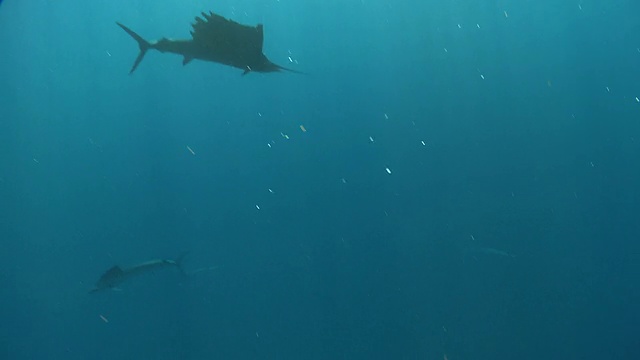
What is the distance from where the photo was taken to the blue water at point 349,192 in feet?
36.1

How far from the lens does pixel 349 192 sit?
12812 mm

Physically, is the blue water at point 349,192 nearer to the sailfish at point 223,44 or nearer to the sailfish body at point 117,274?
the sailfish body at point 117,274

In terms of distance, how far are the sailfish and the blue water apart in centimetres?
759

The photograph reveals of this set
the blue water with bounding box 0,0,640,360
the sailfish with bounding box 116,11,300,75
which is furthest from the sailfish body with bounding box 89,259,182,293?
the blue water with bounding box 0,0,640,360

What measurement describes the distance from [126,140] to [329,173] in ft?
18.6

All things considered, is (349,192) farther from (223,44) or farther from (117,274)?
(223,44)

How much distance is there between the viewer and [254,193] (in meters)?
13.5

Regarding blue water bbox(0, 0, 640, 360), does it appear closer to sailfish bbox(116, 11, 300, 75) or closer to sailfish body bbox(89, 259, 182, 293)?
sailfish body bbox(89, 259, 182, 293)

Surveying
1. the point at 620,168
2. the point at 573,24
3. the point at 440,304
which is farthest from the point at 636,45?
the point at 440,304

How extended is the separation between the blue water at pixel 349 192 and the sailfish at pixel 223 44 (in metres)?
7.59

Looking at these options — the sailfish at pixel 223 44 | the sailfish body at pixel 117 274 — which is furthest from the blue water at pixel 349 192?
the sailfish at pixel 223 44

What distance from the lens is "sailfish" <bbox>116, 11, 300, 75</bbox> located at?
4.48 meters

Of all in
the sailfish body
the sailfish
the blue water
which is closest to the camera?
the sailfish

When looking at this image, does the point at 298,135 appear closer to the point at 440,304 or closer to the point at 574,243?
the point at 440,304
